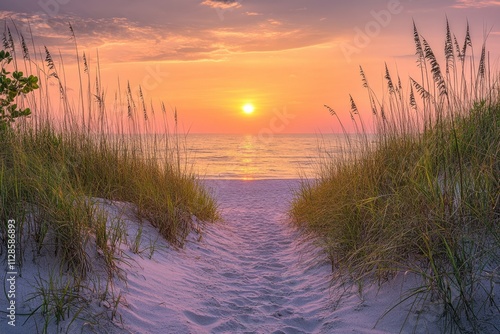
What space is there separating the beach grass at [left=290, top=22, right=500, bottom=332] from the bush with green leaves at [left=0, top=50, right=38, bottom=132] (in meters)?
4.04

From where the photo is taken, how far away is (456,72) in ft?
15.8

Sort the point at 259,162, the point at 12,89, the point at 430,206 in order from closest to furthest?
1. the point at 430,206
2. the point at 12,89
3. the point at 259,162

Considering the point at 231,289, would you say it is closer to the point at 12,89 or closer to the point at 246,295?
the point at 246,295

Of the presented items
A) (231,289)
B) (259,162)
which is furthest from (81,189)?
(259,162)

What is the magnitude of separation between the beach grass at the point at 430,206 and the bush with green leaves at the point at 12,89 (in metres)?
4.04

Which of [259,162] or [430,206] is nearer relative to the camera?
[430,206]

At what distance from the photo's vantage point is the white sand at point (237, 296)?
9.11 feet

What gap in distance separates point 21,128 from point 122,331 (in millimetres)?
3607

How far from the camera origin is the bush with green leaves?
16.8ft

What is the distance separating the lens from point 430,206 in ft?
10.0

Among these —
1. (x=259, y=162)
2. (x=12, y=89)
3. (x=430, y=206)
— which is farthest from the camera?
(x=259, y=162)

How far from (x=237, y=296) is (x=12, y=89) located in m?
3.85

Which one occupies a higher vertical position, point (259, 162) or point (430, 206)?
point (430, 206)

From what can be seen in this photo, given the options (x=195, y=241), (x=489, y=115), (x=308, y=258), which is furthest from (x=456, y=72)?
(x=195, y=241)
